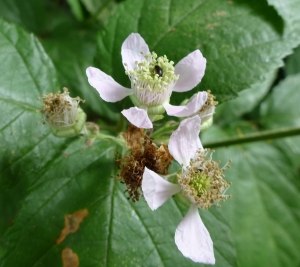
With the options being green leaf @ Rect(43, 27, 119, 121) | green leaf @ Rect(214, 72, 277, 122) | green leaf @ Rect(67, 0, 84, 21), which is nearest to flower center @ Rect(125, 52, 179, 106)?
green leaf @ Rect(43, 27, 119, 121)

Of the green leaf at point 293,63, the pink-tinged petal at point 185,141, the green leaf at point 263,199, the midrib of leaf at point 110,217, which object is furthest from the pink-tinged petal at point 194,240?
the green leaf at point 293,63

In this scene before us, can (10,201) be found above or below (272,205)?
above

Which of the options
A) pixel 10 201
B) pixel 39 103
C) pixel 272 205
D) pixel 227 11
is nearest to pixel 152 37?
pixel 227 11

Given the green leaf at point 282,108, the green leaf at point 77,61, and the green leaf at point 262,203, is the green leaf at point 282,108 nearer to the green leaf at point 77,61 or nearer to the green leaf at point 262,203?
the green leaf at point 262,203

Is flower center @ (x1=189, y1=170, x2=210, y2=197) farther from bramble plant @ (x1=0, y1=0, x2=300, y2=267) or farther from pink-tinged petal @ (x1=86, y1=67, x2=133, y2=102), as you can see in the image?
pink-tinged petal @ (x1=86, y1=67, x2=133, y2=102)

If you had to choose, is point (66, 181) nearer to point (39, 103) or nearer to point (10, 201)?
point (39, 103)
